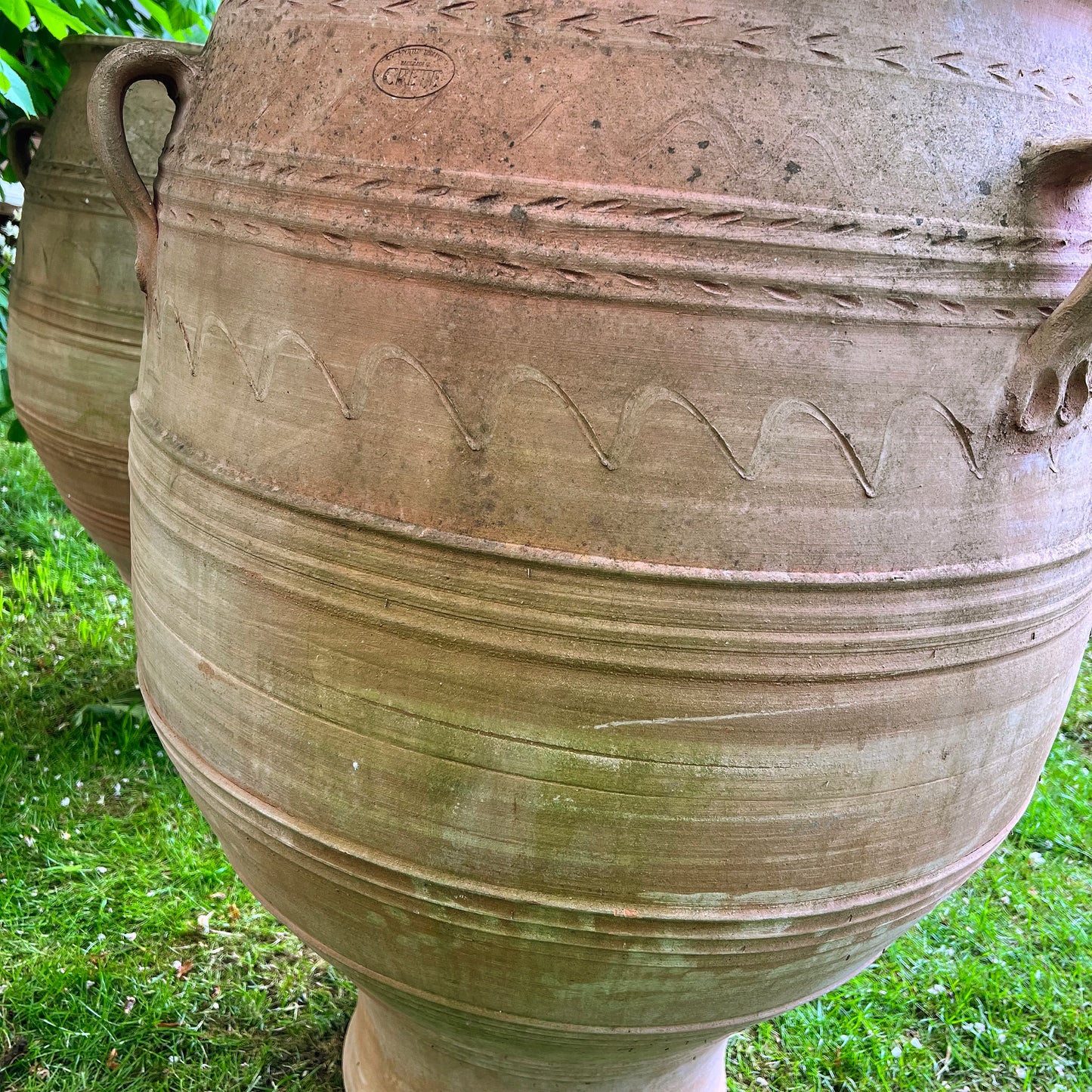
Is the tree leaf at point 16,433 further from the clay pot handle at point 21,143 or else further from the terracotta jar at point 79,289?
the clay pot handle at point 21,143

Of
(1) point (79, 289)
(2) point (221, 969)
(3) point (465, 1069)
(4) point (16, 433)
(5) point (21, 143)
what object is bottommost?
(2) point (221, 969)

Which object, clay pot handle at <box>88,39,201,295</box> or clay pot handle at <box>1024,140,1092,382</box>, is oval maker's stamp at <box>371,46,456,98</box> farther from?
clay pot handle at <box>1024,140,1092,382</box>

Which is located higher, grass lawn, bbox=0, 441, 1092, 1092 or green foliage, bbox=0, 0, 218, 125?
green foliage, bbox=0, 0, 218, 125

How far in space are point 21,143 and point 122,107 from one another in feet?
4.07

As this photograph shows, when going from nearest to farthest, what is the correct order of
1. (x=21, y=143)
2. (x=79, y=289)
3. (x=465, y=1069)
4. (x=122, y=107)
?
(x=122, y=107) < (x=465, y=1069) < (x=79, y=289) < (x=21, y=143)

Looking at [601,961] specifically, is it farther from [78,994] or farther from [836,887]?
[78,994]

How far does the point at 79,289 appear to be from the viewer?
2217 mm

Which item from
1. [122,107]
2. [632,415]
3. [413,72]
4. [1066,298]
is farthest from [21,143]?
[1066,298]

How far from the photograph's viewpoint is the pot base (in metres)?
1.55

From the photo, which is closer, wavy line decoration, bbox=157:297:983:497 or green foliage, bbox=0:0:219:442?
wavy line decoration, bbox=157:297:983:497

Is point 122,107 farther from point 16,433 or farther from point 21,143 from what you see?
point 16,433

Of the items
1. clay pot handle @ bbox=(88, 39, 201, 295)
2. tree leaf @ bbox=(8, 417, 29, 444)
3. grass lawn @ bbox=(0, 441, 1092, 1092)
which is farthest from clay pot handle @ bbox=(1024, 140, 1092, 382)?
tree leaf @ bbox=(8, 417, 29, 444)

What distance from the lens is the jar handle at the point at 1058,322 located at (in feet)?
3.39

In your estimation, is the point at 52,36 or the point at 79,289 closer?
the point at 79,289
